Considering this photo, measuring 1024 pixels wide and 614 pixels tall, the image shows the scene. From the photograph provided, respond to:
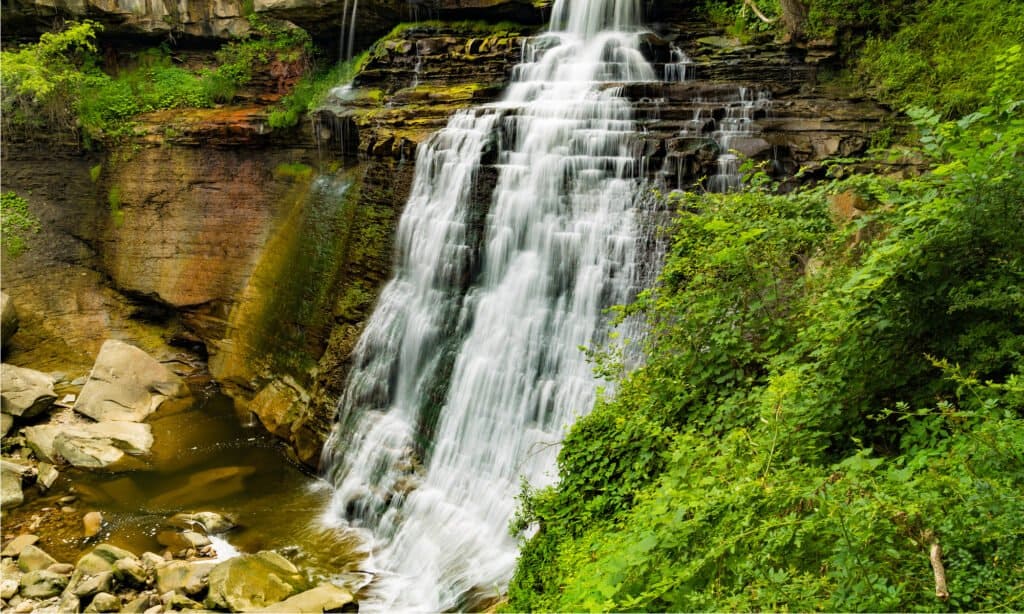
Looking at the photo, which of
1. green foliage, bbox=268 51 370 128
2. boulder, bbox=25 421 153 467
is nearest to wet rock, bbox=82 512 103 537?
boulder, bbox=25 421 153 467

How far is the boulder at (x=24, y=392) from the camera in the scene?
39.5 ft

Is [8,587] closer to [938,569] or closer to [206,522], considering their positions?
[206,522]

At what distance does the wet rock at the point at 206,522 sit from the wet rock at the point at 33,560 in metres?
1.45

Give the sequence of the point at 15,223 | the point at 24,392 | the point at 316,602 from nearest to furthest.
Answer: the point at 316,602 → the point at 24,392 → the point at 15,223

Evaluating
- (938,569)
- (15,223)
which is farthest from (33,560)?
(938,569)

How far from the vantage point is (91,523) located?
373 inches

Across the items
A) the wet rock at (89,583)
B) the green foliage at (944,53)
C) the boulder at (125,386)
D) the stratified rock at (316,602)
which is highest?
the green foliage at (944,53)

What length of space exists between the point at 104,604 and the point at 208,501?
8.49 feet

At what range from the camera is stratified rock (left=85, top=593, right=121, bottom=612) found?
7.59m

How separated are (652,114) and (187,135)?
11.4m

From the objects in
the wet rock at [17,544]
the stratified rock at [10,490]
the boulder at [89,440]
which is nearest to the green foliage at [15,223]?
the boulder at [89,440]

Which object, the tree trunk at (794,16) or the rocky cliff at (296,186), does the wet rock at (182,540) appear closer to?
the rocky cliff at (296,186)

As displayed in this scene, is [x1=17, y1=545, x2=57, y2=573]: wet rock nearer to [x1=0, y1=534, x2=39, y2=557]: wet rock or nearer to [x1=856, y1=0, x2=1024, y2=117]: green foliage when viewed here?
[x1=0, y1=534, x2=39, y2=557]: wet rock

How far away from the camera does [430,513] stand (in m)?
8.59
